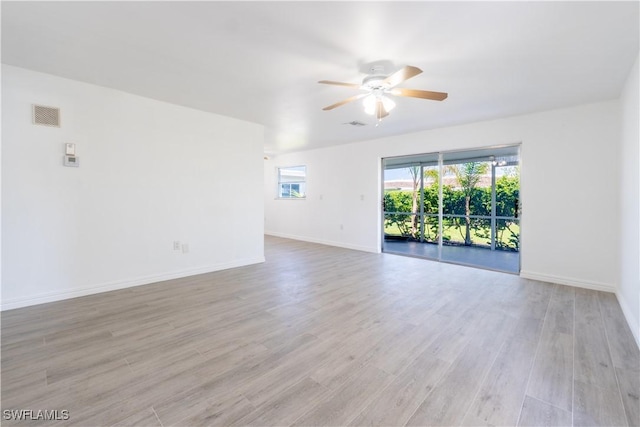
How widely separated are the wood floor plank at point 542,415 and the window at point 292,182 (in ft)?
21.5

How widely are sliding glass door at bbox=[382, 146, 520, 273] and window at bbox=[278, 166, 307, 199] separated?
2517 mm

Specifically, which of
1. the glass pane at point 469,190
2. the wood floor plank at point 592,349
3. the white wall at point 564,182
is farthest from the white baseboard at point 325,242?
the wood floor plank at point 592,349

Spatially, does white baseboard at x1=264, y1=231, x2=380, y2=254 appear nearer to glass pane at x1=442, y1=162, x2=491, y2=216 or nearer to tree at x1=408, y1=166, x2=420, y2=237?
tree at x1=408, y1=166, x2=420, y2=237

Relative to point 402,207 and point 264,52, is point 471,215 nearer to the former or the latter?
point 402,207

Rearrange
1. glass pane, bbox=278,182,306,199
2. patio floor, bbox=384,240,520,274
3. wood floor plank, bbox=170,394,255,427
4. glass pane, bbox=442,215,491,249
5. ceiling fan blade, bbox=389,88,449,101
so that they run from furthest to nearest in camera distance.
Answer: glass pane, bbox=278,182,306,199 < glass pane, bbox=442,215,491,249 < patio floor, bbox=384,240,520,274 < ceiling fan blade, bbox=389,88,449,101 < wood floor plank, bbox=170,394,255,427

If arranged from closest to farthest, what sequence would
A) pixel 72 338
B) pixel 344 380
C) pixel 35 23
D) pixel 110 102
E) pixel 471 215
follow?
pixel 344 380
pixel 35 23
pixel 72 338
pixel 110 102
pixel 471 215

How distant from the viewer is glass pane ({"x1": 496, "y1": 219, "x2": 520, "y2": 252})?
20.5ft

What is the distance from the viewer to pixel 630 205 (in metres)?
2.77

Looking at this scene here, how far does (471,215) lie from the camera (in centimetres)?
640

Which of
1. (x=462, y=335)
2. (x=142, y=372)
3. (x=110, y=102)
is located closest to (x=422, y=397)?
(x=462, y=335)

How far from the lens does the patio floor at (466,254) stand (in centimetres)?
502

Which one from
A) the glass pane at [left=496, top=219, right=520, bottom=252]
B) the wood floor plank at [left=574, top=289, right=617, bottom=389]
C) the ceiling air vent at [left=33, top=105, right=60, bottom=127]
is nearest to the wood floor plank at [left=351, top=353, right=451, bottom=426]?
the wood floor plank at [left=574, top=289, right=617, bottom=389]

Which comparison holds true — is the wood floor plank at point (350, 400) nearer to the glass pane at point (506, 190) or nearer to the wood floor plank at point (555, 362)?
the wood floor plank at point (555, 362)

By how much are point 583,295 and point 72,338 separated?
552 centimetres
